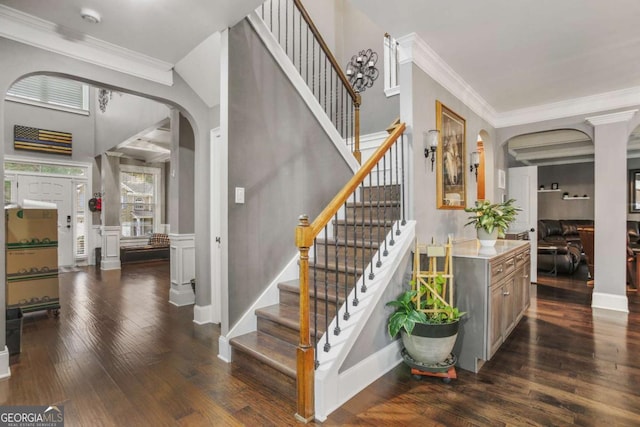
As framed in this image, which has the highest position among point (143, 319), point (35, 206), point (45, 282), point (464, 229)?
point (35, 206)

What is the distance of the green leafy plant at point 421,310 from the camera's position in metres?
2.28

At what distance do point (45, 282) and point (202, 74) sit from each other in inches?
125

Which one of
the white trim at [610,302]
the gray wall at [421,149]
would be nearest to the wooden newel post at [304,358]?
the gray wall at [421,149]

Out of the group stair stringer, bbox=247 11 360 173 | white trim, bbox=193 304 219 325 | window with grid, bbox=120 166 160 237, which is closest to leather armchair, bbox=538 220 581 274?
stair stringer, bbox=247 11 360 173

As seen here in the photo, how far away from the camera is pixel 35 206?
→ 388cm

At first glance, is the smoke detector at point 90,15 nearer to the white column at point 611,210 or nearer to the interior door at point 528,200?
the white column at point 611,210

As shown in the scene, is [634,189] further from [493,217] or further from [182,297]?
[182,297]

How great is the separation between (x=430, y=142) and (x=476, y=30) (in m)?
0.95

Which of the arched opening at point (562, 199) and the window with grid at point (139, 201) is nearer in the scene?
the arched opening at point (562, 199)

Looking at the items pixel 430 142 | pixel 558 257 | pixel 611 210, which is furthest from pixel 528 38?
pixel 558 257

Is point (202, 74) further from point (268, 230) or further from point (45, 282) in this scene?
point (45, 282)

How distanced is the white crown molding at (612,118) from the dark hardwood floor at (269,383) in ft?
8.03

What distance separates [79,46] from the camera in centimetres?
275

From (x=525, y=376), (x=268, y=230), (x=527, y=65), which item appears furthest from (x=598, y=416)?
(x=527, y=65)
